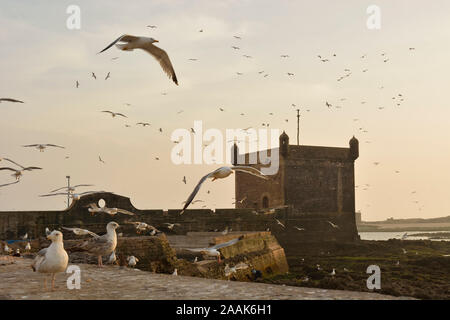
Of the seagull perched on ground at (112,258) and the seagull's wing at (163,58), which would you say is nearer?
the seagull's wing at (163,58)

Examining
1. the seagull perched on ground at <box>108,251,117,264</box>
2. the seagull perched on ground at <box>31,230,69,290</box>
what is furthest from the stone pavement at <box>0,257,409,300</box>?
the seagull perched on ground at <box>108,251,117,264</box>

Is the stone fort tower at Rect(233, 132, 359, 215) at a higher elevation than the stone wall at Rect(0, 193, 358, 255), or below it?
higher

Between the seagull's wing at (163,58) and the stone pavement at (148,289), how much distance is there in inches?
133

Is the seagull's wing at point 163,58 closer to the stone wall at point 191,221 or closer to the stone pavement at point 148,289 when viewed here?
the stone pavement at point 148,289

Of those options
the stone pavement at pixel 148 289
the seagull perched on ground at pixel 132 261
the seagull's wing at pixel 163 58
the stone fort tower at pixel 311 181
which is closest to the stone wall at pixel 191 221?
the stone fort tower at pixel 311 181

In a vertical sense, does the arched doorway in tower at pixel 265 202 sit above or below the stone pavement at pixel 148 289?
above

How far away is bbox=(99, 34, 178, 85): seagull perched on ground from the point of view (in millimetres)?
8047

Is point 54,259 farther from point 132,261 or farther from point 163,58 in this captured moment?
point 132,261

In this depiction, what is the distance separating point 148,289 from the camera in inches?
299

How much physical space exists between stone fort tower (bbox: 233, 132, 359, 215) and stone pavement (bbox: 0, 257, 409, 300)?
1115 inches

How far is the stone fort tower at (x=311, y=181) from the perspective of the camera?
37344 millimetres

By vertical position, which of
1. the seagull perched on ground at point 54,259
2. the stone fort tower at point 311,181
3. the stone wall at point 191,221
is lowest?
the stone wall at point 191,221

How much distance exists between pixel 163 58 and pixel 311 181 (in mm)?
30654

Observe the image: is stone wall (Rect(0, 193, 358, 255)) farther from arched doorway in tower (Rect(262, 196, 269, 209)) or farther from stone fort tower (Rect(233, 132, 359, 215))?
arched doorway in tower (Rect(262, 196, 269, 209))
